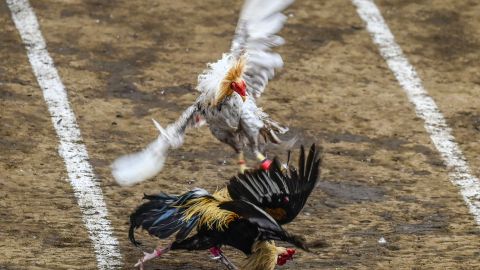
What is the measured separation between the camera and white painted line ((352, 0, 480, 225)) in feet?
29.2

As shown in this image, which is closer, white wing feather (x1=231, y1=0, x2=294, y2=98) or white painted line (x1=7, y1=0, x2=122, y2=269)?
white painted line (x1=7, y1=0, x2=122, y2=269)

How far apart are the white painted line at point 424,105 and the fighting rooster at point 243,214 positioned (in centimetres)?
171

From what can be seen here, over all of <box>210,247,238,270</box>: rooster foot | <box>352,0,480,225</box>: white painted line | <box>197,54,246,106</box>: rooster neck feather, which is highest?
<box>197,54,246,106</box>: rooster neck feather

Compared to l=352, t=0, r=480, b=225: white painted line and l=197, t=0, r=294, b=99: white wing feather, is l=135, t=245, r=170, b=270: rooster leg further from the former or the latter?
l=352, t=0, r=480, b=225: white painted line

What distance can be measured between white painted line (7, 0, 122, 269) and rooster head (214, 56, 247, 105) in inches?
42.8

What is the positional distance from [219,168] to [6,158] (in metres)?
1.42

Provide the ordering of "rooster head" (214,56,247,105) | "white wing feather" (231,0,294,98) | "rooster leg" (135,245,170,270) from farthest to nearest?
"white wing feather" (231,0,294,98)
"rooster head" (214,56,247,105)
"rooster leg" (135,245,170,270)

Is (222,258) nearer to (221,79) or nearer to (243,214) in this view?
(243,214)

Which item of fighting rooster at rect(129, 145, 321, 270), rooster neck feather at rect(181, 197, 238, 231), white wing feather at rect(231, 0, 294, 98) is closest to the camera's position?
fighting rooster at rect(129, 145, 321, 270)

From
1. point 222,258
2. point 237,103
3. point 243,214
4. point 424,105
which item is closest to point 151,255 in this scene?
point 222,258

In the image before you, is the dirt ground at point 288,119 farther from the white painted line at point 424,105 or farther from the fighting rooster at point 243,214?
the fighting rooster at point 243,214

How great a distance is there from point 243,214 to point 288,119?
9.13 ft

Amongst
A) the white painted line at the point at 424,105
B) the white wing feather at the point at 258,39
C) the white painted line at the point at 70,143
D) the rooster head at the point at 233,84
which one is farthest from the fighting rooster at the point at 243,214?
the white painted line at the point at 424,105

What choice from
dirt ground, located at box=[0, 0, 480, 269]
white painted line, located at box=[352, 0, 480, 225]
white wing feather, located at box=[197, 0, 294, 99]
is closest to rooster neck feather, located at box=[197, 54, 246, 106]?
white wing feather, located at box=[197, 0, 294, 99]
